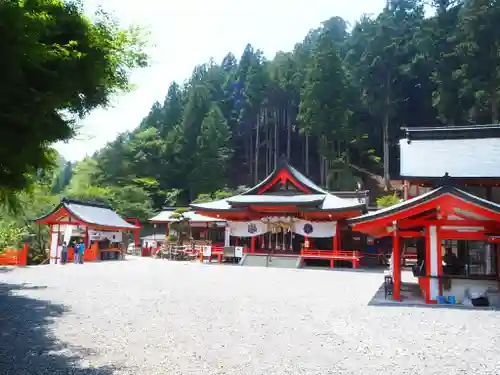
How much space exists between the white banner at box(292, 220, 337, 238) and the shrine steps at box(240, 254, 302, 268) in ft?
5.65

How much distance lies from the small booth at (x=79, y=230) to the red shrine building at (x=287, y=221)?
6076 mm

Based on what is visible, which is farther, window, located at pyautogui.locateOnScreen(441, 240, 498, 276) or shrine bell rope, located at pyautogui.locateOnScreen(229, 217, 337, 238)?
shrine bell rope, located at pyautogui.locateOnScreen(229, 217, 337, 238)

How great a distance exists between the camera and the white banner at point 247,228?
942 inches

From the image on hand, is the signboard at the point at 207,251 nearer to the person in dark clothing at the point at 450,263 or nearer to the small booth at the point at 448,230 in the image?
the small booth at the point at 448,230

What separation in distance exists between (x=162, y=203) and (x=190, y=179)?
4.26 meters

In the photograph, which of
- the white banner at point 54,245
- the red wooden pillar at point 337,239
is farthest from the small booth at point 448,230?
the white banner at point 54,245

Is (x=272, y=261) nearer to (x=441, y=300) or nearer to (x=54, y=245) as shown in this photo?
(x=441, y=300)

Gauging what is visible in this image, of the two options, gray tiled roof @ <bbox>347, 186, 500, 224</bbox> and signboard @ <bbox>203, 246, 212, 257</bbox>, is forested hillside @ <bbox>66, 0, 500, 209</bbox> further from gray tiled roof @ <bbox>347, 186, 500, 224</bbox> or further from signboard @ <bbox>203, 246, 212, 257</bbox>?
gray tiled roof @ <bbox>347, 186, 500, 224</bbox>

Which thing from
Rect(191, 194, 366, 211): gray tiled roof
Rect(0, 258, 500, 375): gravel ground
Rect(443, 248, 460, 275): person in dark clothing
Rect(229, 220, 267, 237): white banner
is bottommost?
Rect(0, 258, 500, 375): gravel ground

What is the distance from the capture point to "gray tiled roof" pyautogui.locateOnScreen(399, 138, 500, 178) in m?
13.3

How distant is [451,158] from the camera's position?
47.4 feet

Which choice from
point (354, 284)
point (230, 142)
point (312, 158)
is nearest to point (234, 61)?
point (230, 142)

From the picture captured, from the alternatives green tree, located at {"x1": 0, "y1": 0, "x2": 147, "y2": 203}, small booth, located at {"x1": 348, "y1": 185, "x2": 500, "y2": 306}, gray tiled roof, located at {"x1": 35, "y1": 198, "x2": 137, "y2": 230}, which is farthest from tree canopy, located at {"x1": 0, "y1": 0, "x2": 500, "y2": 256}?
green tree, located at {"x1": 0, "y1": 0, "x2": 147, "y2": 203}

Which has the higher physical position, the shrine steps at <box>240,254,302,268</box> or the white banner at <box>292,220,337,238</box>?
the white banner at <box>292,220,337,238</box>
